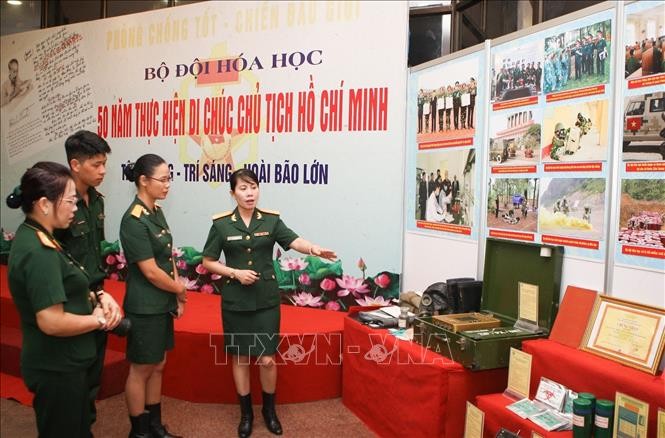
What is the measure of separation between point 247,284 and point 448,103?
5.06 feet

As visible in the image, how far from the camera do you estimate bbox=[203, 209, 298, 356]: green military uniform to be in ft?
8.97

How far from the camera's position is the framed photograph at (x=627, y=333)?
6.46ft

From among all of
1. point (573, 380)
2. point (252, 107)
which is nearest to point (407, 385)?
point (573, 380)

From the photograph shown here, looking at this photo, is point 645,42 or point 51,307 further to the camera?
point 645,42

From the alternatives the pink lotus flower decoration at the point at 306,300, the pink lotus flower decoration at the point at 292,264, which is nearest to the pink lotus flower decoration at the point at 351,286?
the pink lotus flower decoration at the point at 306,300

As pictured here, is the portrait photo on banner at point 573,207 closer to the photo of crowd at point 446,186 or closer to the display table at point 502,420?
the photo of crowd at point 446,186

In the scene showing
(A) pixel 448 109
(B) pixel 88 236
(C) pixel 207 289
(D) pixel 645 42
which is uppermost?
(D) pixel 645 42

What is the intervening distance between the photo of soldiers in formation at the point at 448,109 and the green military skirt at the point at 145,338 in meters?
1.86

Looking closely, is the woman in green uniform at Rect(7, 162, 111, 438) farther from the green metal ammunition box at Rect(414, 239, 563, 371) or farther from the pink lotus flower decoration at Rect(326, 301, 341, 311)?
the pink lotus flower decoration at Rect(326, 301, 341, 311)

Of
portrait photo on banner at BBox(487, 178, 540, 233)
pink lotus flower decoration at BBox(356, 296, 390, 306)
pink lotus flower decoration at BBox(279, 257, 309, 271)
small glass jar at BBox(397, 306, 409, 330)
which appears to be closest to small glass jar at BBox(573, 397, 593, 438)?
portrait photo on banner at BBox(487, 178, 540, 233)

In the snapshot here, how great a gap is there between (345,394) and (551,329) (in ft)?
4.14

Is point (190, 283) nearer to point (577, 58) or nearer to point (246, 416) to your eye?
point (246, 416)

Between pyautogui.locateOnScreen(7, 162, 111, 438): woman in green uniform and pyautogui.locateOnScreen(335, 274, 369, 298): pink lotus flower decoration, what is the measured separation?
6.70ft

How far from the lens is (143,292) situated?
2.52m
